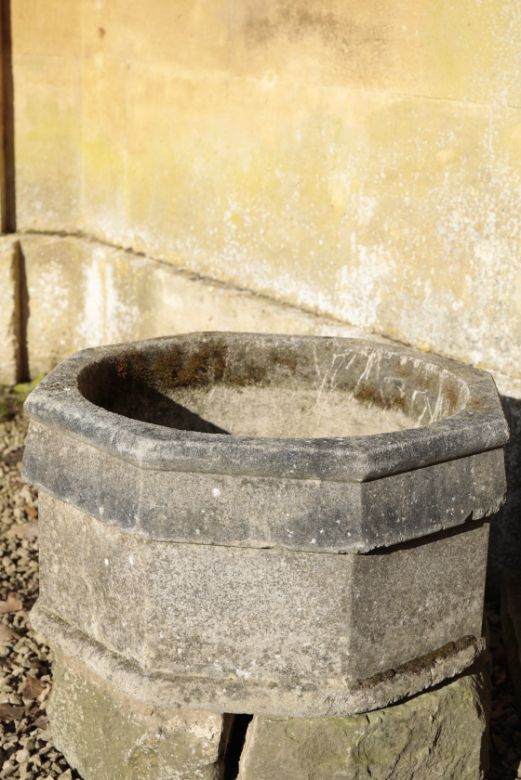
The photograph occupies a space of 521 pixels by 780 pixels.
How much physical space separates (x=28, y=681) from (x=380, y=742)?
118cm

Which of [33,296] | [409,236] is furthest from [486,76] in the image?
[33,296]

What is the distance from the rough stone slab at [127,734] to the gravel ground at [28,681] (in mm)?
179

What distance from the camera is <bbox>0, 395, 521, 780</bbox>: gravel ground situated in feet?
9.93

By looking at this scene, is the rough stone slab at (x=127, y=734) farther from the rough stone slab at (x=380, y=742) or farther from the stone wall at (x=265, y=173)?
the stone wall at (x=265, y=173)

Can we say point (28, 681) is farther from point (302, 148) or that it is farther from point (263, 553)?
point (302, 148)

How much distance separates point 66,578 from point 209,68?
2421 millimetres

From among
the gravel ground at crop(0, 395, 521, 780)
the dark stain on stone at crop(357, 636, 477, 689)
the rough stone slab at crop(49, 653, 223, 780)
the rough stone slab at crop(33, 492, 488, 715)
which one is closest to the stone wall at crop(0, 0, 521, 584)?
the gravel ground at crop(0, 395, 521, 780)

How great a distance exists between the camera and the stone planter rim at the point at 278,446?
242cm

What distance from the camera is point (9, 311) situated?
17.5 feet

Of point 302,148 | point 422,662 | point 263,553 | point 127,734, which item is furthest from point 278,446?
point 302,148

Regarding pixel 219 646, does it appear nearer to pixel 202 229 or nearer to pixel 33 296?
pixel 202 229

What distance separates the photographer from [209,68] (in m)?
4.54

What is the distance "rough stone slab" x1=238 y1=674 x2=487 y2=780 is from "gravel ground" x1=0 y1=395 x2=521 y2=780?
0.37 meters

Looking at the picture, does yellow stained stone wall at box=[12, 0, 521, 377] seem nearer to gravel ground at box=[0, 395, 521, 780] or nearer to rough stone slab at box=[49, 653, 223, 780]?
gravel ground at box=[0, 395, 521, 780]
